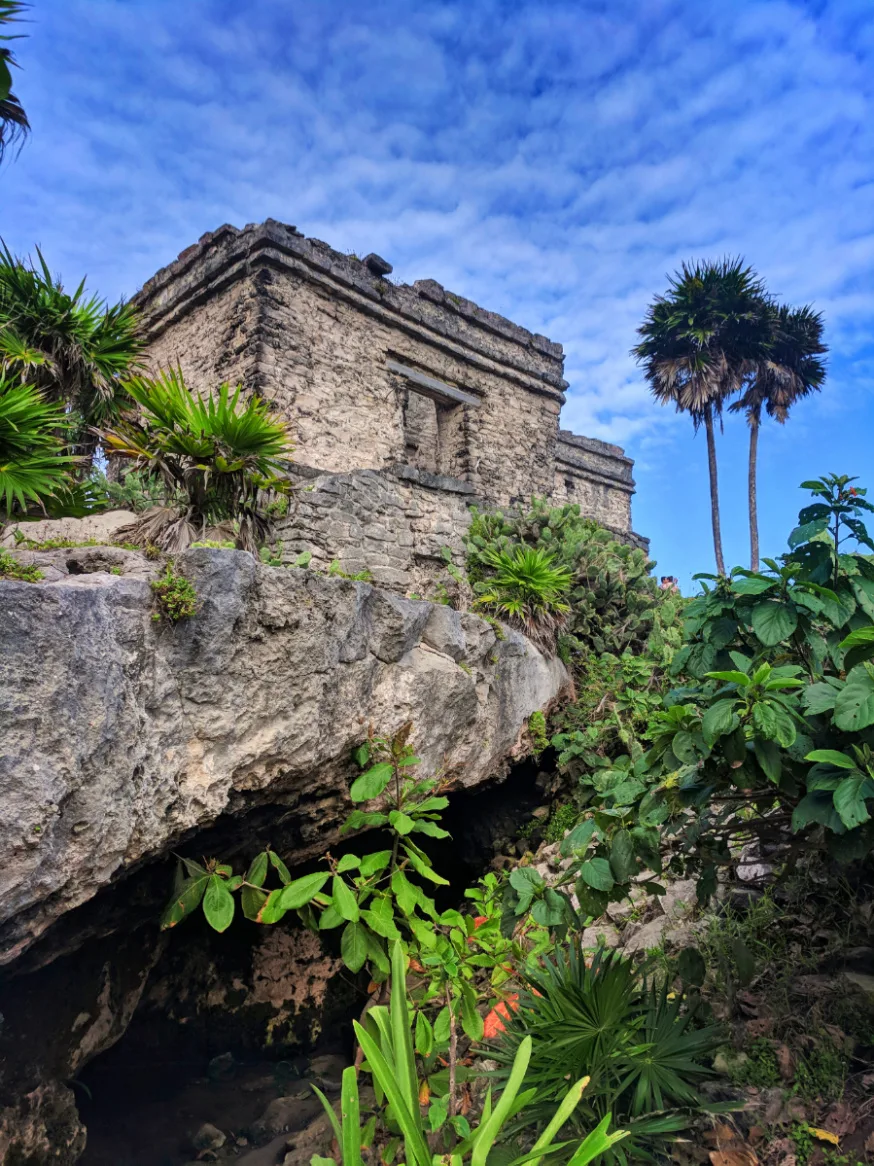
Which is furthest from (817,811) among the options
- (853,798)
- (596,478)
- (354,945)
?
(596,478)

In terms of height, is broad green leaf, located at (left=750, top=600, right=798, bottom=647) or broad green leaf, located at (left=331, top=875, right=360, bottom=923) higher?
broad green leaf, located at (left=750, top=600, right=798, bottom=647)

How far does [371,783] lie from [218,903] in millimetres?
Result: 802

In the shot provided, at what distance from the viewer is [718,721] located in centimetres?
211

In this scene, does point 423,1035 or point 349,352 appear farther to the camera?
point 349,352

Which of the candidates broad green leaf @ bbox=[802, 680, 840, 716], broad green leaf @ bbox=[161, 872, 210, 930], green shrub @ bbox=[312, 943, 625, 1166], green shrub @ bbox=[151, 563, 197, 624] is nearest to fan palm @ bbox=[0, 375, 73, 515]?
green shrub @ bbox=[151, 563, 197, 624]

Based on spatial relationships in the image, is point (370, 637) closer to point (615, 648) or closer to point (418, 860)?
point (418, 860)

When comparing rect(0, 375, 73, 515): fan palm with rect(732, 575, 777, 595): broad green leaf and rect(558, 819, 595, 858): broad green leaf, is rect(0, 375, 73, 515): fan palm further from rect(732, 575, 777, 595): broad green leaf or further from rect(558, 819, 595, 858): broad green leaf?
rect(732, 575, 777, 595): broad green leaf

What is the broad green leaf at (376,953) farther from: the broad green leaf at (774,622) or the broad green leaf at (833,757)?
the broad green leaf at (774,622)

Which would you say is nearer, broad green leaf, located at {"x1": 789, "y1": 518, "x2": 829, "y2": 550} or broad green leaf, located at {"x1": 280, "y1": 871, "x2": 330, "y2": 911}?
broad green leaf, located at {"x1": 789, "y1": 518, "x2": 829, "y2": 550}

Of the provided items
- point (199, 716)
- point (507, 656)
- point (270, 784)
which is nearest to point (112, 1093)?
point (270, 784)

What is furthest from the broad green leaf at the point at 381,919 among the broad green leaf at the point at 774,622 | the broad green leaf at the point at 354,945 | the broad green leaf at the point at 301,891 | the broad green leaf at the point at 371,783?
the broad green leaf at the point at 774,622

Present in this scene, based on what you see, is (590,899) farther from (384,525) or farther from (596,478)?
(596,478)

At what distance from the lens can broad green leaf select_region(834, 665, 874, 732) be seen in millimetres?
2014

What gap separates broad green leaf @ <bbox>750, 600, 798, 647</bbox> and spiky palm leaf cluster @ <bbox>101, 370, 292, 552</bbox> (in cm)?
322
